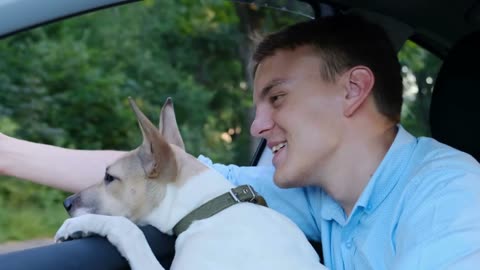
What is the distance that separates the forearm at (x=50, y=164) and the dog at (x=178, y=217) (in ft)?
0.25

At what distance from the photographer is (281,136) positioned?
2.52 meters

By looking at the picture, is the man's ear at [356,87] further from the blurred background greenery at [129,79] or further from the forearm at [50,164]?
the blurred background greenery at [129,79]

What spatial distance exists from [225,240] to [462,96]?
1.05m

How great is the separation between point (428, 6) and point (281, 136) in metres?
0.92

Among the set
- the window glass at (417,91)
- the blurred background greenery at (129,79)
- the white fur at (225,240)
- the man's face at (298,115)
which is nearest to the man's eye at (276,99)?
the man's face at (298,115)

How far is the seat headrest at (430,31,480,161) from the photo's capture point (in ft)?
8.98

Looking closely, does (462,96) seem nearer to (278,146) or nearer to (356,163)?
(356,163)

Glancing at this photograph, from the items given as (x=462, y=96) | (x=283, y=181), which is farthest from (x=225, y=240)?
(x=462, y=96)

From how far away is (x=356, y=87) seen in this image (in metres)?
2.47

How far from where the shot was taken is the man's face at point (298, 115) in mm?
2416

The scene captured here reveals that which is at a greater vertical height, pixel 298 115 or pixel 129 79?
pixel 298 115

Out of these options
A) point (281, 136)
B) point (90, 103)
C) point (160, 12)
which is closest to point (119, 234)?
point (281, 136)

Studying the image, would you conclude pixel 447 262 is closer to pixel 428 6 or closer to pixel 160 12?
pixel 428 6

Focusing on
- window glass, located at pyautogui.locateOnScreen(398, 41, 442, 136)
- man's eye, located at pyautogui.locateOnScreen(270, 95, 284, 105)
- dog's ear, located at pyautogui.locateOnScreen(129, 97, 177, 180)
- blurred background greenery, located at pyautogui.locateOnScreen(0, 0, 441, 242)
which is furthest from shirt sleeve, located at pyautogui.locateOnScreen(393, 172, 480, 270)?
blurred background greenery, located at pyautogui.locateOnScreen(0, 0, 441, 242)
